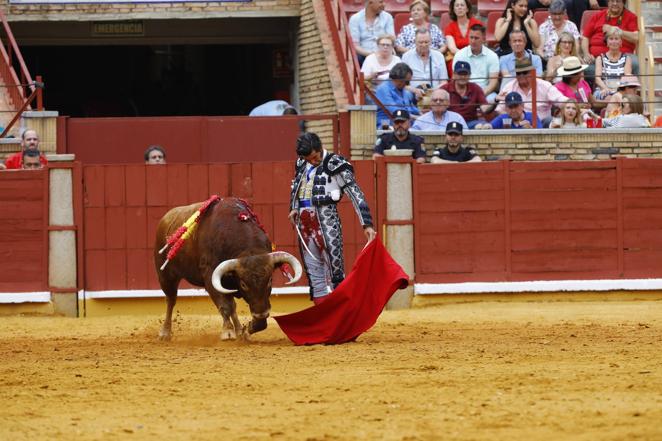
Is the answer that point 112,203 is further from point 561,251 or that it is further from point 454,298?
point 561,251

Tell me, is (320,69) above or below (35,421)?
above

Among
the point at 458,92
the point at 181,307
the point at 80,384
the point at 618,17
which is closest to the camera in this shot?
the point at 80,384

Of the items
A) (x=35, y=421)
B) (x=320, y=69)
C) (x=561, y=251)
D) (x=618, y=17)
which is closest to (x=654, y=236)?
(x=561, y=251)

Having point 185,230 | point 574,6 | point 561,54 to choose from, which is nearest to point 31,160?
point 185,230

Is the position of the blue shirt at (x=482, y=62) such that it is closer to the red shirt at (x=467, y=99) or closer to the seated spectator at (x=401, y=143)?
the red shirt at (x=467, y=99)

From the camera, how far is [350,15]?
51.7ft

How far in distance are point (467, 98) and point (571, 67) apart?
42.8 inches

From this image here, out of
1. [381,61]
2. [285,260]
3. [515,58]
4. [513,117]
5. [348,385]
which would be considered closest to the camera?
[348,385]

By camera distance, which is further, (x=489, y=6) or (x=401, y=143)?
(x=489, y=6)

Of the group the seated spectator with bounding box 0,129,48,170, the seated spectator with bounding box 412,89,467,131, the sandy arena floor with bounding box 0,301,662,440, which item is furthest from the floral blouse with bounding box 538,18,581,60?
the seated spectator with bounding box 0,129,48,170

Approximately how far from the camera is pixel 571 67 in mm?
14133

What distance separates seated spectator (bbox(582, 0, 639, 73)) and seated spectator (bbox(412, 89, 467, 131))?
2.05 metres

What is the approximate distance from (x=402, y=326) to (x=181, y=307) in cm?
259

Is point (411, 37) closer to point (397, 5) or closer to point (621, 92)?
point (397, 5)
